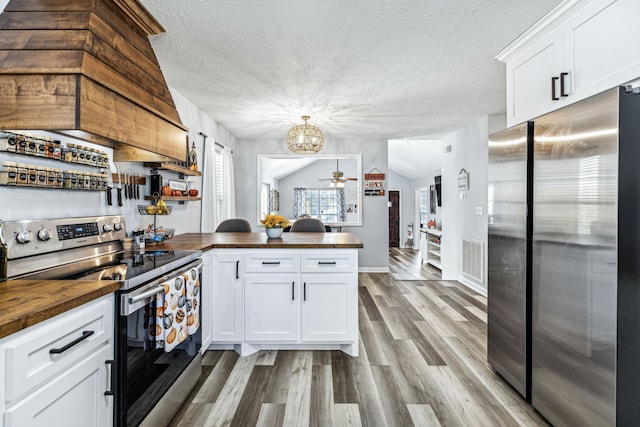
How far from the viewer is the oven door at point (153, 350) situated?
1.46 metres

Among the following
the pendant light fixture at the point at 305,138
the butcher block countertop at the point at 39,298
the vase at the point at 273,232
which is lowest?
the butcher block countertop at the point at 39,298

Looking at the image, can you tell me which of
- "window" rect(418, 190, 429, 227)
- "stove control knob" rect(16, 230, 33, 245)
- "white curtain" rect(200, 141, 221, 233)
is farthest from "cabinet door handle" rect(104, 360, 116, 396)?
"window" rect(418, 190, 429, 227)

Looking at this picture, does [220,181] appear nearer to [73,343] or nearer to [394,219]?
[73,343]

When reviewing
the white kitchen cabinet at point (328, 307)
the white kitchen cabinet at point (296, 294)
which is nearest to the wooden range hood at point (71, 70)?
the white kitchen cabinet at point (296, 294)

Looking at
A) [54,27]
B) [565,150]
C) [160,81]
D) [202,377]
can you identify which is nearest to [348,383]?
[202,377]

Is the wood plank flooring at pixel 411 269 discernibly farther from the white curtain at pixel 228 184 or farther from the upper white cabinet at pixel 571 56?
the upper white cabinet at pixel 571 56

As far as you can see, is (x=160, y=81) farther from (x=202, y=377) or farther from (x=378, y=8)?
(x=202, y=377)

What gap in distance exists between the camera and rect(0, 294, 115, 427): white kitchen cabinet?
38.6 inches

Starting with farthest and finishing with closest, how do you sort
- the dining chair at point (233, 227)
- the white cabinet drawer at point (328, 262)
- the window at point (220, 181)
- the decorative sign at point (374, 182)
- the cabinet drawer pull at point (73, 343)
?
1. the decorative sign at point (374, 182)
2. the window at point (220, 181)
3. the dining chair at point (233, 227)
4. the white cabinet drawer at point (328, 262)
5. the cabinet drawer pull at point (73, 343)

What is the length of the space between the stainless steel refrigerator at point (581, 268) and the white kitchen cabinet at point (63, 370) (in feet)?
6.80

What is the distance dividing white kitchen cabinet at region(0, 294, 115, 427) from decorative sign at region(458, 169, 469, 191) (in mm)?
4727

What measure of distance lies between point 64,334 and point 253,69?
2427 millimetres

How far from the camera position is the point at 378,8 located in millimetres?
2014

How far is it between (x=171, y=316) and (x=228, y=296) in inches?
35.3
